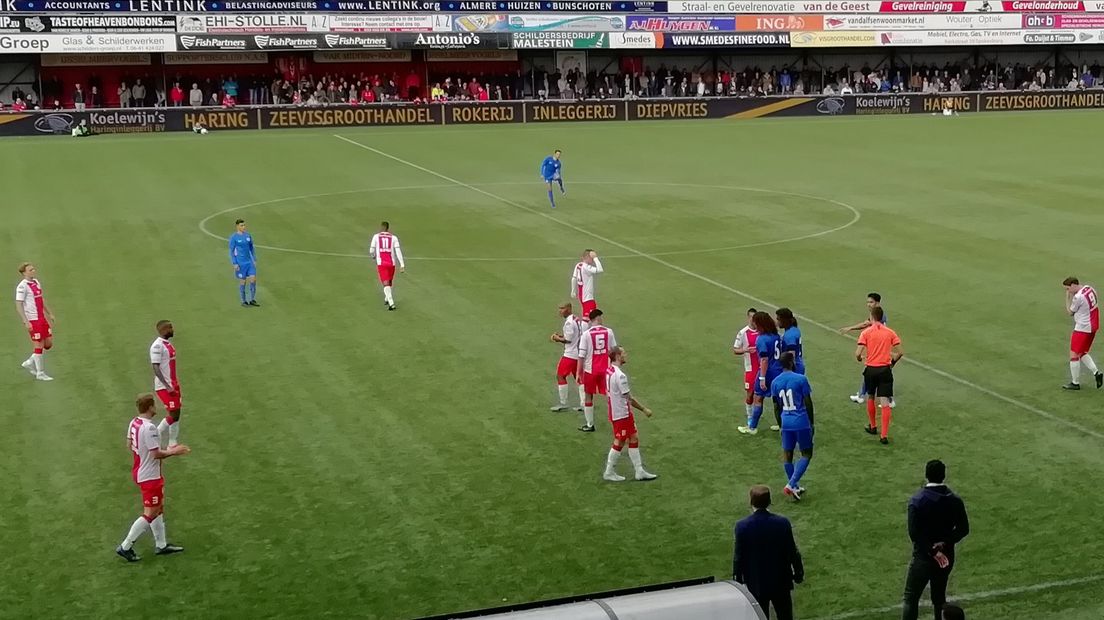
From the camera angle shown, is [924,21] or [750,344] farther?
[924,21]

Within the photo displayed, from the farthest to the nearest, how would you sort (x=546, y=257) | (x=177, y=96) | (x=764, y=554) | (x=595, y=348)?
(x=177, y=96)
(x=546, y=257)
(x=595, y=348)
(x=764, y=554)

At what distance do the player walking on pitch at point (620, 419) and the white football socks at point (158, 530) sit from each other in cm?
519

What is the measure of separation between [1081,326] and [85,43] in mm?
57342

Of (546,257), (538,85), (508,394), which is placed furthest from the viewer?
(538,85)

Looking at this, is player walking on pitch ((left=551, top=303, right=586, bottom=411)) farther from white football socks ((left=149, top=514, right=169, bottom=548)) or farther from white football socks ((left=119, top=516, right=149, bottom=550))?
white football socks ((left=119, top=516, right=149, bottom=550))

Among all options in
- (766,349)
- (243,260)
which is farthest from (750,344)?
(243,260)

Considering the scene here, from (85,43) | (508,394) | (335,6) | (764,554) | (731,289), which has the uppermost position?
(335,6)

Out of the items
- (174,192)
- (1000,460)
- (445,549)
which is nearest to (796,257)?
(1000,460)

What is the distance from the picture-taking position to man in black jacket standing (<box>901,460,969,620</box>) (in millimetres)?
11148

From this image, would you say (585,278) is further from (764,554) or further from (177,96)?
(177,96)

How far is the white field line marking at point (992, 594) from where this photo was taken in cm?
1221

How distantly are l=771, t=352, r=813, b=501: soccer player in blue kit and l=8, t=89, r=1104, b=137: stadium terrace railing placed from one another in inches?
2027

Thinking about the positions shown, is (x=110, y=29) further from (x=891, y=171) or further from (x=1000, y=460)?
(x=1000, y=460)

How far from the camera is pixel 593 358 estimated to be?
57.8ft
